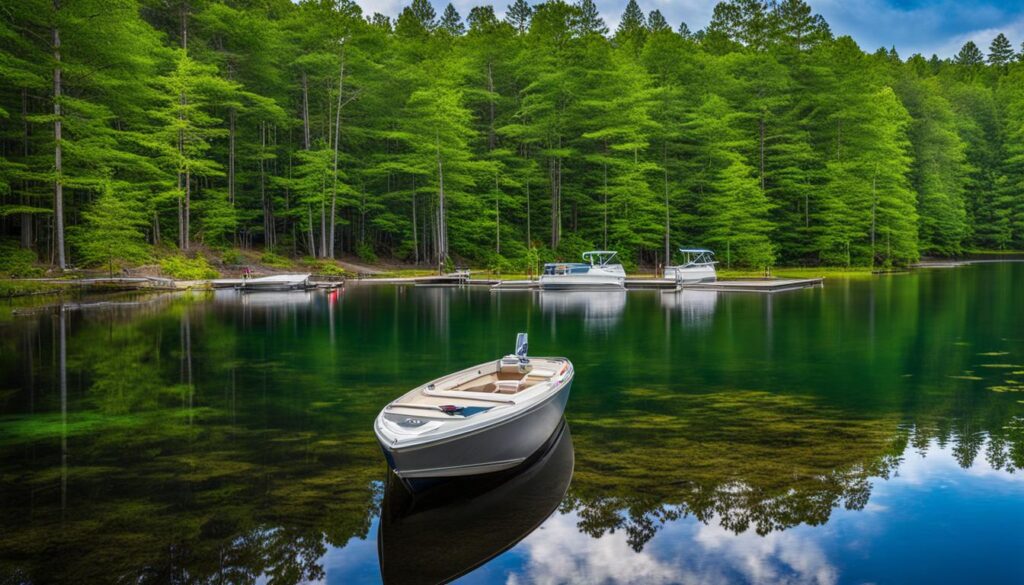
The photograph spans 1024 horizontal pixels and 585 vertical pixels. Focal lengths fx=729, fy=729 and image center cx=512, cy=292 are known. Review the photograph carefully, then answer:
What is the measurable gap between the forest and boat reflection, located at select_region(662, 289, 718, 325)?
13003 mm

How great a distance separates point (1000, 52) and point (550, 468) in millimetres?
115539

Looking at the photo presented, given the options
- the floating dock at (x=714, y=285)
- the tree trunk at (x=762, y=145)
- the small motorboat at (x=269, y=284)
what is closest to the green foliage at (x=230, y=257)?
the small motorboat at (x=269, y=284)

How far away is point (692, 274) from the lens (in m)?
40.0

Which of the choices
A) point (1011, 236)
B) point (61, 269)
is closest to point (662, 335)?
point (61, 269)

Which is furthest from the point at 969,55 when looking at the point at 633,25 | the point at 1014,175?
the point at 633,25

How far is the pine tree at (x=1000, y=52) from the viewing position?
3841 inches

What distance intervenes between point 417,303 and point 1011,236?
69687 mm

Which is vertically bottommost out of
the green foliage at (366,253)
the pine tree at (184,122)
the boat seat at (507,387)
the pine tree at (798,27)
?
the boat seat at (507,387)

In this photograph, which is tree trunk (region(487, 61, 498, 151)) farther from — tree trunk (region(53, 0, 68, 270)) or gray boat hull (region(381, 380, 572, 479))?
gray boat hull (region(381, 380, 572, 479))

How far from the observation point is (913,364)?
15844 millimetres

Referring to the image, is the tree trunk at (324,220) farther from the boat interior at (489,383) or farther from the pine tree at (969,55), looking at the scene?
the pine tree at (969,55)

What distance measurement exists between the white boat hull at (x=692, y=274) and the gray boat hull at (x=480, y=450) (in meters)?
31.7

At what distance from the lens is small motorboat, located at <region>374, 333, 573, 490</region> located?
704 centimetres

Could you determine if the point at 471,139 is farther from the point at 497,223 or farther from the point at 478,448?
the point at 478,448
